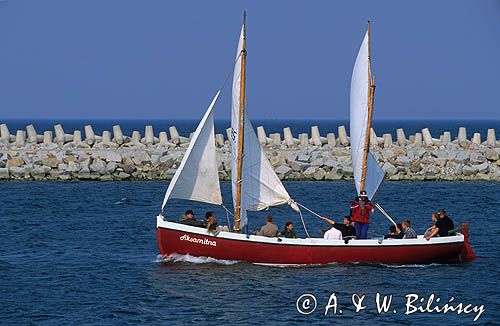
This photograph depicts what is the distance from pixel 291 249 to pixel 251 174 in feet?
8.76

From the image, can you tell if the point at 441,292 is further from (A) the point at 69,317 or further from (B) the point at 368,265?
(A) the point at 69,317

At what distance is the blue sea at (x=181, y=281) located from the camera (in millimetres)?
25734

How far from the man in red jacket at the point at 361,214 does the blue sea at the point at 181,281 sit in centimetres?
107

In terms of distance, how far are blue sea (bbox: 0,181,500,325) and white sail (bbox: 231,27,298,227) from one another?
206 cm

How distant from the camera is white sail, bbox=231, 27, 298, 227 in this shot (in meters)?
31.9

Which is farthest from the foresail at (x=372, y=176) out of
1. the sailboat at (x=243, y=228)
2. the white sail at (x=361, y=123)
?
the sailboat at (x=243, y=228)

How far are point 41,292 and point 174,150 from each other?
104 feet

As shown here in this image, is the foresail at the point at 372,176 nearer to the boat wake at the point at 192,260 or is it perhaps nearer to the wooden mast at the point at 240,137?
the wooden mast at the point at 240,137

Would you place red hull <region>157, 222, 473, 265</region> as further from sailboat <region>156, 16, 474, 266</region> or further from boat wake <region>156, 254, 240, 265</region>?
boat wake <region>156, 254, 240, 265</region>

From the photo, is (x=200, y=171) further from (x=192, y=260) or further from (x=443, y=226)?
(x=443, y=226)

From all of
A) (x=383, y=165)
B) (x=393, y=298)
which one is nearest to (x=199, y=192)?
(x=393, y=298)

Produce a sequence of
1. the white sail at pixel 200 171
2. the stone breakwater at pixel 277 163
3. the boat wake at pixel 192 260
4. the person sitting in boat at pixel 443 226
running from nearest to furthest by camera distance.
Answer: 1. the boat wake at pixel 192 260
2. the person sitting in boat at pixel 443 226
3. the white sail at pixel 200 171
4. the stone breakwater at pixel 277 163

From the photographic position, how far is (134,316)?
2573 centimetres
